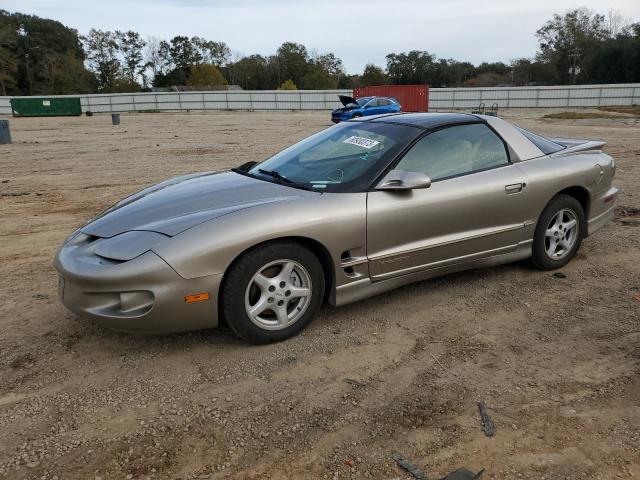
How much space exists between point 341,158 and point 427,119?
82cm

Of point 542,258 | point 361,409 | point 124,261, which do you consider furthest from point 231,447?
point 542,258

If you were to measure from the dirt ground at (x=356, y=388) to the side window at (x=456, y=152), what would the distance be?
994mm

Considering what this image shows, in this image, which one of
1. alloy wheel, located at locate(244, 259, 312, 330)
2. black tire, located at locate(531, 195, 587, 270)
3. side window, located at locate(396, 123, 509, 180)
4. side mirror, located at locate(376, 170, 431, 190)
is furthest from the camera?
black tire, located at locate(531, 195, 587, 270)

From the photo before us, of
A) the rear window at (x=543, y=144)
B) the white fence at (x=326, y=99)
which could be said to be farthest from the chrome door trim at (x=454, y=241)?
the white fence at (x=326, y=99)

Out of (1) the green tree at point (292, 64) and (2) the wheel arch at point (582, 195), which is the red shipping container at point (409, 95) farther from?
(1) the green tree at point (292, 64)

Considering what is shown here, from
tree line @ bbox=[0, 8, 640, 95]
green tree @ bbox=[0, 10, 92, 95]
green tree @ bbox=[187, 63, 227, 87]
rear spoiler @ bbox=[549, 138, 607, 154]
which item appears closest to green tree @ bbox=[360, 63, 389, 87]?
tree line @ bbox=[0, 8, 640, 95]

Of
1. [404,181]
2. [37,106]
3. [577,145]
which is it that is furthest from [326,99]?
[404,181]

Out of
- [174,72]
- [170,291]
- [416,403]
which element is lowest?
[416,403]

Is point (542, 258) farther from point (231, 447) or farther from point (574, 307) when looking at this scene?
point (231, 447)

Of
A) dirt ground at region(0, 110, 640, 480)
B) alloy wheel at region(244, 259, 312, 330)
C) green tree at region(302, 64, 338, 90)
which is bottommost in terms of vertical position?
dirt ground at region(0, 110, 640, 480)

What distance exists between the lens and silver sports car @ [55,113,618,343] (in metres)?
3.00

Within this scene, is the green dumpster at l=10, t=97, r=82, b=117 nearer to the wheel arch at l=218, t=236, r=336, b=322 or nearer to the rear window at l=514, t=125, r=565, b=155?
the rear window at l=514, t=125, r=565, b=155

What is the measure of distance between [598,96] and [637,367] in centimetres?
4474

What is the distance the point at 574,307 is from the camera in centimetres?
388
